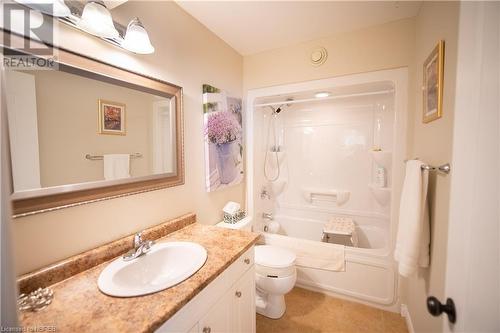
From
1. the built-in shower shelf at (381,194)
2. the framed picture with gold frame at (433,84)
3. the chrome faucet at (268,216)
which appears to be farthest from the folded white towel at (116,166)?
the built-in shower shelf at (381,194)

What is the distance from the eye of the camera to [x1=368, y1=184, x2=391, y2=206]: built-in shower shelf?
2.49 m

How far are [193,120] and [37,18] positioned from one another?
3.26 ft

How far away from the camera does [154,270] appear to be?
120 centimetres

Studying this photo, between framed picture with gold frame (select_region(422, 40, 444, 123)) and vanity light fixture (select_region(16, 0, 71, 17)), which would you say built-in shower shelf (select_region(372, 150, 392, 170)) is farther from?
vanity light fixture (select_region(16, 0, 71, 17))

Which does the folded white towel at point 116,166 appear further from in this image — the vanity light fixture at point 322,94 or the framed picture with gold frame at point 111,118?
the vanity light fixture at point 322,94

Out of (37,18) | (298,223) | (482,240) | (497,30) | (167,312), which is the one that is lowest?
(298,223)

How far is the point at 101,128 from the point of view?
3.64ft

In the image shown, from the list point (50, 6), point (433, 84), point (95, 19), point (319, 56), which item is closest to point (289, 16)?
point (319, 56)

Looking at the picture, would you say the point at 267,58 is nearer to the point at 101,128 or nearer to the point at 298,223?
the point at 101,128

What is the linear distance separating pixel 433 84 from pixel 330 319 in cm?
196

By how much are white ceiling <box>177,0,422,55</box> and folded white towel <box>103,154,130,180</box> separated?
4.11ft

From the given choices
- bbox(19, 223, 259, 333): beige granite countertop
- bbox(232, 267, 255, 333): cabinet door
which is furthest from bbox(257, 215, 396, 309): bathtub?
bbox(19, 223, 259, 333): beige granite countertop

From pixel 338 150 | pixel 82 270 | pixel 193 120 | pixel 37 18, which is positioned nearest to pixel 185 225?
pixel 82 270

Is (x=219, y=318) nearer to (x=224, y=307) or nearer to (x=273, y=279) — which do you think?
(x=224, y=307)
